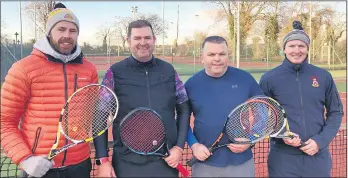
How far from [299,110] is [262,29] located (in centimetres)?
2016

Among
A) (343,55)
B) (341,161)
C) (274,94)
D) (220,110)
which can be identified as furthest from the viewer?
(343,55)

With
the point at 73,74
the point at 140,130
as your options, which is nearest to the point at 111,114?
the point at 140,130

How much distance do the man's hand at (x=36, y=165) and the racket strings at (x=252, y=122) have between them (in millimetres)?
922

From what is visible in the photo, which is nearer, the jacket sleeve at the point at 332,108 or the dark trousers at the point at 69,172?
the dark trousers at the point at 69,172

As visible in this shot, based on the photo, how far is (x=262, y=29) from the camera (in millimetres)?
21219

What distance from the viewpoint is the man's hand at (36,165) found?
1595 millimetres

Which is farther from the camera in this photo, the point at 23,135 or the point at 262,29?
the point at 262,29

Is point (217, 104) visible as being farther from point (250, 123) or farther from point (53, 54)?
point (53, 54)

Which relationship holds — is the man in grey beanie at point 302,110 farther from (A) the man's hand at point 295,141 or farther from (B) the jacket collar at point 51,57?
(B) the jacket collar at point 51,57

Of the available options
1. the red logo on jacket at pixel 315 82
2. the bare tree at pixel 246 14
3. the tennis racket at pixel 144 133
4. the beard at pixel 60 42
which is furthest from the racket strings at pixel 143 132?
the bare tree at pixel 246 14

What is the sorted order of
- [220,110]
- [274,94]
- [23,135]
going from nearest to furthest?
[23,135], [220,110], [274,94]

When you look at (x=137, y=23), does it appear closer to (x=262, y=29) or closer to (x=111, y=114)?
(x=111, y=114)

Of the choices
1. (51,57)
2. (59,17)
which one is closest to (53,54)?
(51,57)

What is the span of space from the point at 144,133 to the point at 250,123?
2.02 ft
